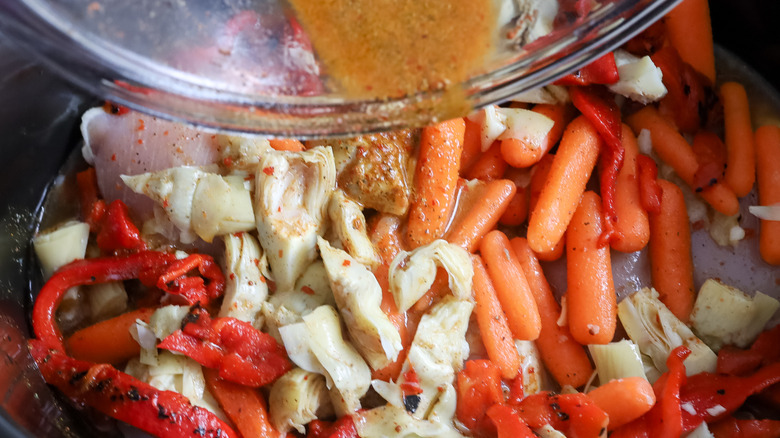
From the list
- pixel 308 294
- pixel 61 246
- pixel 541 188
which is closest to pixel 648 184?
pixel 541 188

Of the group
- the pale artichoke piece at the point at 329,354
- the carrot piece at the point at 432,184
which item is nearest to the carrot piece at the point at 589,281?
the carrot piece at the point at 432,184

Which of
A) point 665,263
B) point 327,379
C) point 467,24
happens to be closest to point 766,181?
point 665,263

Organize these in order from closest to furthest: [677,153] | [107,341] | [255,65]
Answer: [255,65], [107,341], [677,153]

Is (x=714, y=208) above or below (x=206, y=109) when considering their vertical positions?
below

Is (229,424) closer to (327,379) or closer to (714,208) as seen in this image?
(327,379)

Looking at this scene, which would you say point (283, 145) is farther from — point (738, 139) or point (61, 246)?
point (738, 139)
